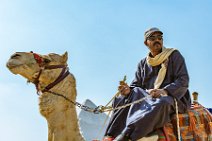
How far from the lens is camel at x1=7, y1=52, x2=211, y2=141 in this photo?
557 centimetres

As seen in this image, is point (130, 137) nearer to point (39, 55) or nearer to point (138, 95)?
point (138, 95)

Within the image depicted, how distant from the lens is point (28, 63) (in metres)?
5.67

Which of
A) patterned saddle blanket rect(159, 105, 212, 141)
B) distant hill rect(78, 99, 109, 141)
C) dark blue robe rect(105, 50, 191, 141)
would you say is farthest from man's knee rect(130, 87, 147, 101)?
distant hill rect(78, 99, 109, 141)

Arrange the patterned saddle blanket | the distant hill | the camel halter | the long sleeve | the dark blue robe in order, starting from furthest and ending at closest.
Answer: the distant hill, the camel halter, the long sleeve, the patterned saddle blanket, the dark blue robe

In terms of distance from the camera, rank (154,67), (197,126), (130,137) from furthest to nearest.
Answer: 1. (154,67)
2. (197,126)
3. (130,137)

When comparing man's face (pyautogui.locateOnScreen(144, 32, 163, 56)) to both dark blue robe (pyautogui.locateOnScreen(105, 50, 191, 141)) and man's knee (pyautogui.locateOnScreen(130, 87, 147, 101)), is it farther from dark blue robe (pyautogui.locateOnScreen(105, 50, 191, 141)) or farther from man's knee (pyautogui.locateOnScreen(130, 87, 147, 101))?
man's knee (pyautogui.locateOnScreen(130, 87, 147, 101))

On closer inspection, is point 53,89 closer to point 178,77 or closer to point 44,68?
point 44,68

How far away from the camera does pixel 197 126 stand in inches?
222

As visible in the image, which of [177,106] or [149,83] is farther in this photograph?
[149,83]

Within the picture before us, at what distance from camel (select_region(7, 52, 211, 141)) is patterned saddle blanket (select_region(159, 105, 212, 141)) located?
47.7 inches

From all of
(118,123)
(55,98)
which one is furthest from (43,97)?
(118,123)

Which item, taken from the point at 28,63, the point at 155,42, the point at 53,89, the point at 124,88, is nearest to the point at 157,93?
the point at 124,88

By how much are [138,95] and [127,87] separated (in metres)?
0.25

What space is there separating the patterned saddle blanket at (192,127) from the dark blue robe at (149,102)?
0.36 feet
